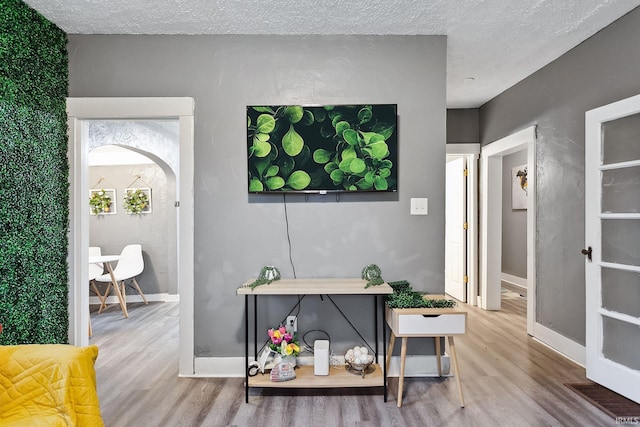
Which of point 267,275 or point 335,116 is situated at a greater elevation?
point 335,116

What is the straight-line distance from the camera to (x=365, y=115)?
107 inches

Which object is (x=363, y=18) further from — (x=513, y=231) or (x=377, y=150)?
(x=513, y=231)

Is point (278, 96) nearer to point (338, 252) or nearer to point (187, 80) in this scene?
point (187, 80)

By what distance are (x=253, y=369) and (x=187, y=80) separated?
2081 millimetres

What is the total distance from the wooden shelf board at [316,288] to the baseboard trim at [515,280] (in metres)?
4.60

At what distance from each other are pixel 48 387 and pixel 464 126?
188 inches

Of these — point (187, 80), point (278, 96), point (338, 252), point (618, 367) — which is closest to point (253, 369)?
point (338, 252)

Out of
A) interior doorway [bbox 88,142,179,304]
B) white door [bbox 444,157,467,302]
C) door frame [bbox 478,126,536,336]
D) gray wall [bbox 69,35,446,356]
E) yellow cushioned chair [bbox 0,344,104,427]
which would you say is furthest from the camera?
interior doorway [bbox 88,142,179,304]

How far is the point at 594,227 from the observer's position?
2.64 meters

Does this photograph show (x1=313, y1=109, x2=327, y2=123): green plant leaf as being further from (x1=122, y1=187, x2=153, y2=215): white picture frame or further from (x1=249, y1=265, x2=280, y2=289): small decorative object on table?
(x1=122, y1=187, x2=153, y2=215): white picture frame

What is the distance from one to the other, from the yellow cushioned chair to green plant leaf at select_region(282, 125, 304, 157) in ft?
5.61

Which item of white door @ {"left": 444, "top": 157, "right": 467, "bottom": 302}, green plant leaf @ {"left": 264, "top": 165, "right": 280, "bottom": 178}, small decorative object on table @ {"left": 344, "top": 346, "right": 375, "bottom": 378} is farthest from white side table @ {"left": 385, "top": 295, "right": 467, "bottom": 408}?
white door @ {"left": 444, "top": 157, "right": 467, "bottom": 302}

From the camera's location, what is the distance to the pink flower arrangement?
2.48 meters

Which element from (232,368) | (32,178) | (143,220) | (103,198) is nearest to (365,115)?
(232,368)
